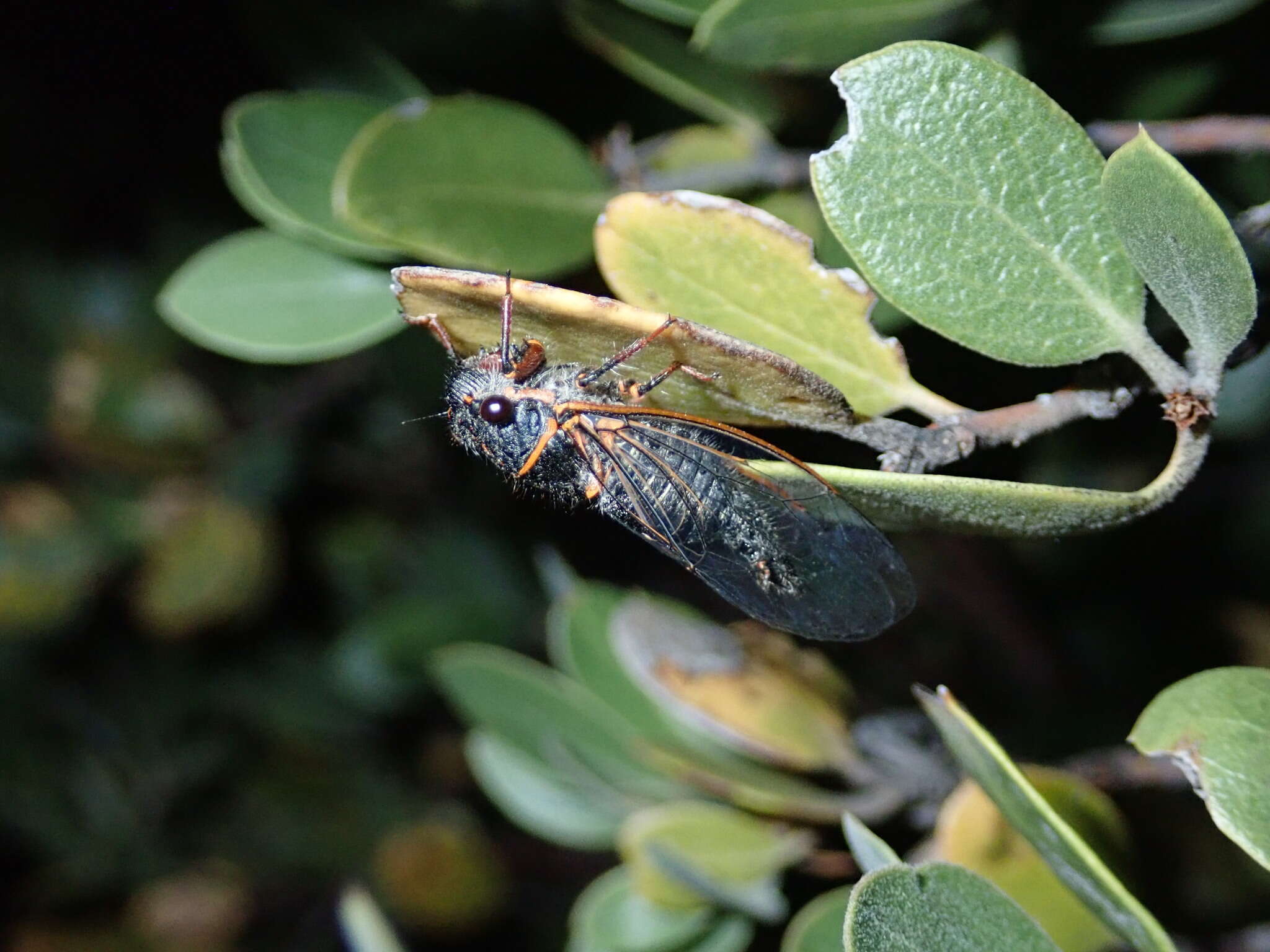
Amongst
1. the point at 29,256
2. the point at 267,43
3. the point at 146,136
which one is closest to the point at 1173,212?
the point at 267,43

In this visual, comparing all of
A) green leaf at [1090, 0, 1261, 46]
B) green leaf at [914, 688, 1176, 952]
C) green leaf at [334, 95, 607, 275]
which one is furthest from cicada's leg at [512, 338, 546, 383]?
green leaf at [1090, 0, 1261, 46]

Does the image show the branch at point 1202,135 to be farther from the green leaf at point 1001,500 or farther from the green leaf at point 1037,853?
the green leaf at point 1037,853

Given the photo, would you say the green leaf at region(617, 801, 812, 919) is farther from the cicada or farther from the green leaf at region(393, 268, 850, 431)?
the green leaf at region(393, 268, 850, 431)

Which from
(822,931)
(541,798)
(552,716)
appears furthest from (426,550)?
(822,931)

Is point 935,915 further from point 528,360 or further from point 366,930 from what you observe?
point 366,930

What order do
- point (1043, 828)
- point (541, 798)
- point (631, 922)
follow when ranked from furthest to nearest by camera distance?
point (541, 798), point (631, 922), point (1043, 828)

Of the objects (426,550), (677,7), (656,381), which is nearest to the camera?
(656,381)

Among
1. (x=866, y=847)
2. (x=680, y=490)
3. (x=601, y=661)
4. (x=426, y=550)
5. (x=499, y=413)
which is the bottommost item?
(x=426, y=550)
